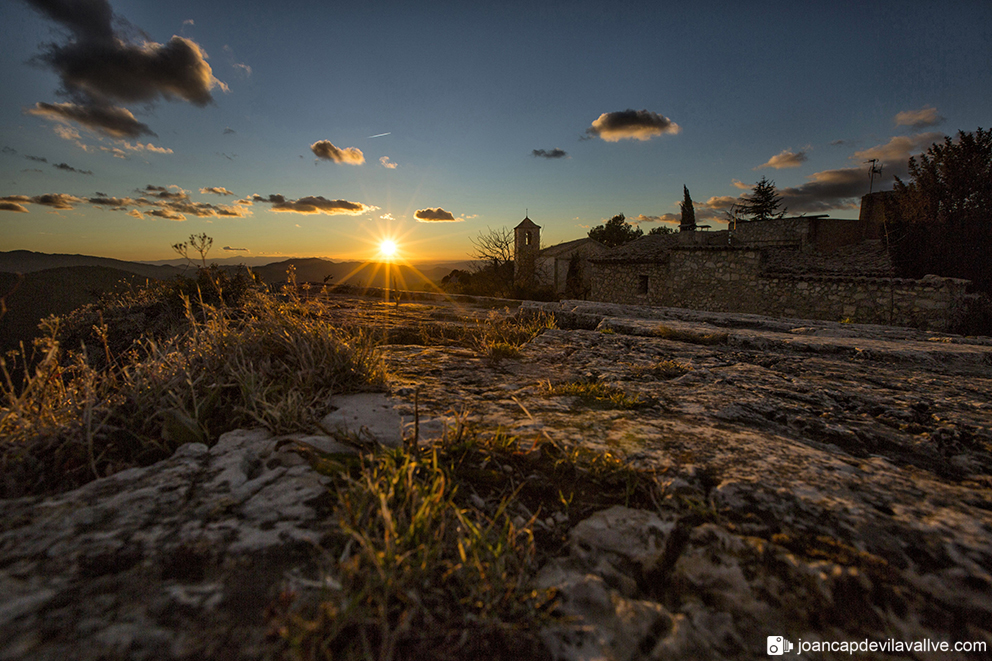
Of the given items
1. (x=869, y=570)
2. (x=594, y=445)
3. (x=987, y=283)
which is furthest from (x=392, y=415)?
(x=987, y=283)

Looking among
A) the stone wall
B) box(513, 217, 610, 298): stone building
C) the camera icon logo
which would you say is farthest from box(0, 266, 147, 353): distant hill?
box(513, 217, 610, 298): stone building

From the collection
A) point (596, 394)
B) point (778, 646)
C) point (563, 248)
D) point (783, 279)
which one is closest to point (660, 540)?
point (778, 646)

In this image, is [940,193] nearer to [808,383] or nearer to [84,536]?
[808,383]

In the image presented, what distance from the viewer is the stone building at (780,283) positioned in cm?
1123

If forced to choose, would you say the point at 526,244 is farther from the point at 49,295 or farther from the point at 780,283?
the point at 49,295

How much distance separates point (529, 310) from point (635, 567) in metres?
3.12

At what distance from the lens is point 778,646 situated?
0.59m

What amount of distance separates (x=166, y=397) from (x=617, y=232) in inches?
1908

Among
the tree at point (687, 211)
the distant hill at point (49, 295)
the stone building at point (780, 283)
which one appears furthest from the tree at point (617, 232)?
the distant hill at point (49, 295)

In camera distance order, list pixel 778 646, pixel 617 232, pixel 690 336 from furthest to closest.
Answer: pixel 617 232, pixel 690 336, pixel 778 646

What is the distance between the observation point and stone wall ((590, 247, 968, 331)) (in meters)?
11.0

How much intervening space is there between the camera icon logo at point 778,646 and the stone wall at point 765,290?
15.3 metres

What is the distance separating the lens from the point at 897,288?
11.7 meters

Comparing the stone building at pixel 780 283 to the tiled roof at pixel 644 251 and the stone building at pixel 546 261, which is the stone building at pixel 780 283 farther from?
the stone building at pixel 546 261
